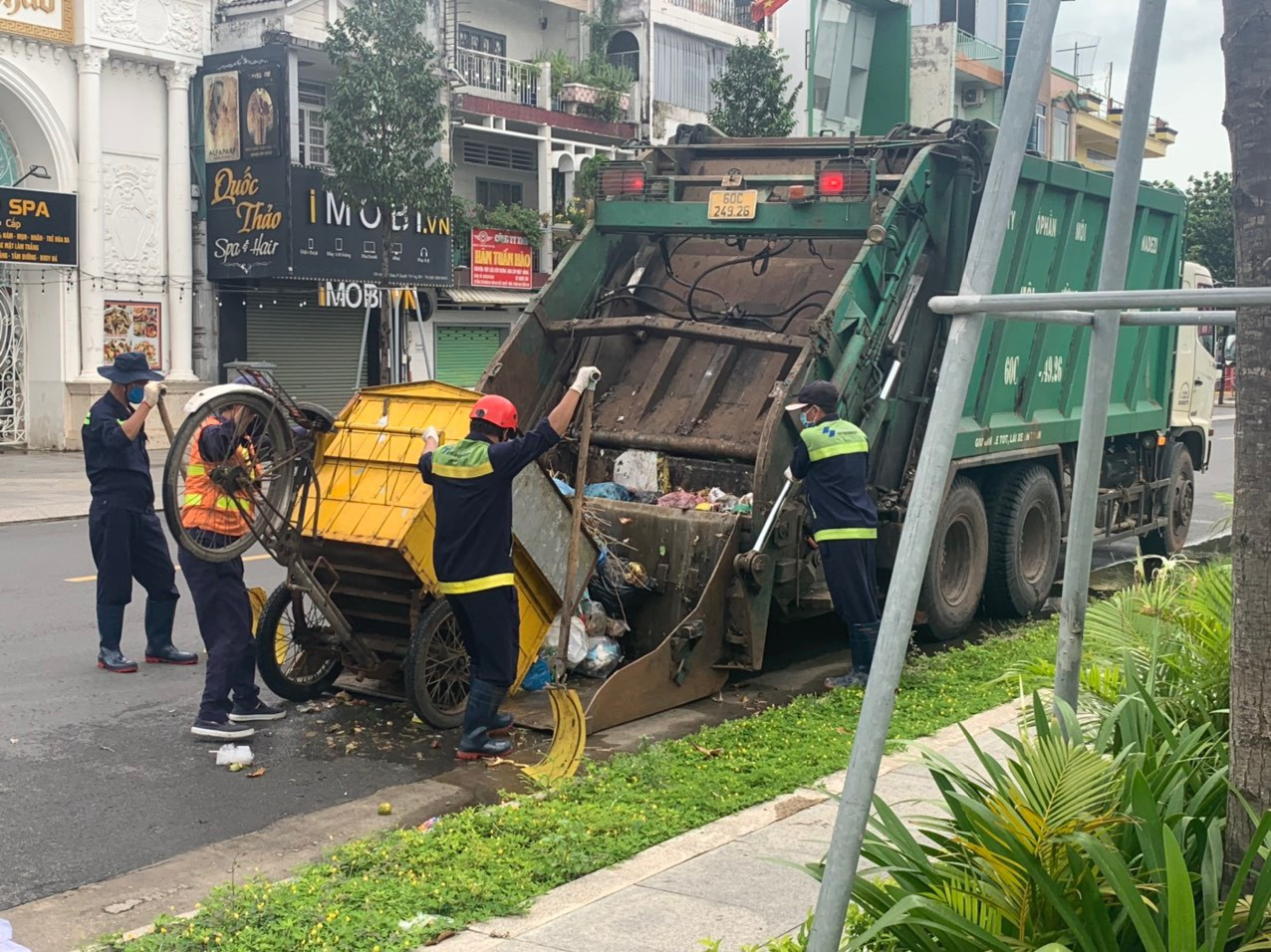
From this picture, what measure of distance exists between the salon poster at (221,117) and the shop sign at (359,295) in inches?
98.7

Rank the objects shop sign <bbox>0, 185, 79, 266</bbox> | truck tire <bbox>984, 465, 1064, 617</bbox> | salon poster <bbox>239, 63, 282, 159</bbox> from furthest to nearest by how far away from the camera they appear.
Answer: salon poster <bbox>239, 63, 282, 159</bbox> < shop sign <bbox>0, 185, 79, 266</bbox> < truck tire <bbox>984, 465, 1064, 617</bbox>

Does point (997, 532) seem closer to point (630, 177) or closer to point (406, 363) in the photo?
point (630, 177)

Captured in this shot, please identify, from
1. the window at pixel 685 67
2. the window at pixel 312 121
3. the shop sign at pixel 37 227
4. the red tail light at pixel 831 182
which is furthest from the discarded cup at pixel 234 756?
the window at pixel 685 67

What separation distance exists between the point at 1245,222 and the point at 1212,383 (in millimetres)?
10209

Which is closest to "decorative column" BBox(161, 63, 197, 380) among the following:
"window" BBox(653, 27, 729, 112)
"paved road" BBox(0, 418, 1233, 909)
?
"window" BBox(653, 27, 729, 112)

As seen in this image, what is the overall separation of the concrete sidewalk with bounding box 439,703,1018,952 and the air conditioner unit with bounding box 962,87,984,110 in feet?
104

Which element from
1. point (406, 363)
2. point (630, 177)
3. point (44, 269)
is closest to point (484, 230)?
point (406, 363)

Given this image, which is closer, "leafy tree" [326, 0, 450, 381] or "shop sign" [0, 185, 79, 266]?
"shop sign" [0, 185, 79, 266]

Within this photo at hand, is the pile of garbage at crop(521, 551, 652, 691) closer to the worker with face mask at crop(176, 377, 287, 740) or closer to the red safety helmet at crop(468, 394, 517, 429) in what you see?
the red safety helmet at crop(468, 394, 517, 429)

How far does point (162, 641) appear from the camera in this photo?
7.83m

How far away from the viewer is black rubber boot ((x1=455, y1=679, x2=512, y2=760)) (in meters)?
6.09

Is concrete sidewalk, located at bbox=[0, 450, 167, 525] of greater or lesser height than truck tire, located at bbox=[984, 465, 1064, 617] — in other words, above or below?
below

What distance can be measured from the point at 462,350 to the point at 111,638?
65.1 feet

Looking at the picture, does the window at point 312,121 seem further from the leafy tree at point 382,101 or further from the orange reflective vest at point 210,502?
the orange reflective vest at point 210,502
